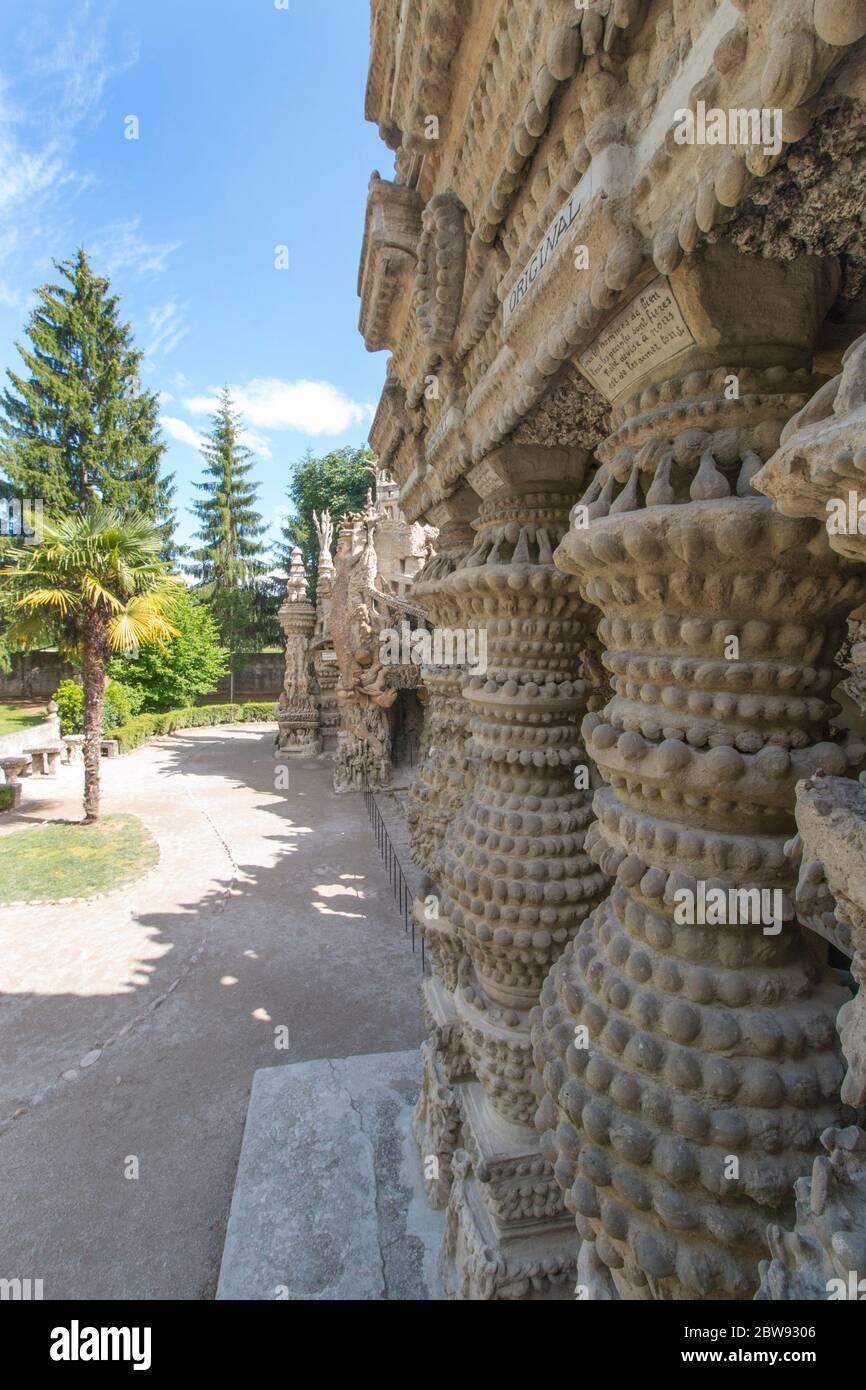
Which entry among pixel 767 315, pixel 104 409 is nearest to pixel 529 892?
pixel 767 315

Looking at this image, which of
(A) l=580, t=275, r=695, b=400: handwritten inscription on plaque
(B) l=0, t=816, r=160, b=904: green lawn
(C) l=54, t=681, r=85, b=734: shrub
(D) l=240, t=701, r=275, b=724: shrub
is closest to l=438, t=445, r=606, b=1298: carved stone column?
(A) l=580, t=275, r=695, b=400: handwritten inscription on plaque

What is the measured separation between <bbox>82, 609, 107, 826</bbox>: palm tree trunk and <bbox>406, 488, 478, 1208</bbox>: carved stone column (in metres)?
→ 10.7

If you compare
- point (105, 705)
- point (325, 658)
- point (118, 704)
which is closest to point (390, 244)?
point (325, 658)

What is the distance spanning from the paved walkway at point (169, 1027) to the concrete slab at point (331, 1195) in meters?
0.54

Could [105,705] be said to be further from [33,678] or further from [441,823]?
[441,823]

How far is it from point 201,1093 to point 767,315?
669 cm

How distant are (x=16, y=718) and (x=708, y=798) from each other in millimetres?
33981

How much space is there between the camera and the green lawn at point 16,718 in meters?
26.7

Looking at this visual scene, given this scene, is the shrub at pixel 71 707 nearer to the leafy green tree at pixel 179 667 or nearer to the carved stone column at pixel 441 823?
the leafy green tree at pixel 179 667

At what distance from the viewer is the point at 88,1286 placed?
4.06 m

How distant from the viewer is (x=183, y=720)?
28.8 m

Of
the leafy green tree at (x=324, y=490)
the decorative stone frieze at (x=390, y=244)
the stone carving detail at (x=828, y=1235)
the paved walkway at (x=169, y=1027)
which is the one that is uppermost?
the leafy green tree at (x=324, y=490)

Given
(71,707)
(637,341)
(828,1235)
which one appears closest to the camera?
(828,1235)

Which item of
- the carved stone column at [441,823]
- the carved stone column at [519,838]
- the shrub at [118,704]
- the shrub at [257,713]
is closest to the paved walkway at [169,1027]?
the carved stone column at [441,823]
